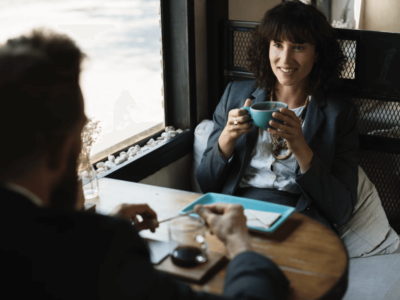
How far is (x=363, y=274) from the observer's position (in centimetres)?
190

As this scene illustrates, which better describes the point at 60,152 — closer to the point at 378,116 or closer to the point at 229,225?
the point at 229,225

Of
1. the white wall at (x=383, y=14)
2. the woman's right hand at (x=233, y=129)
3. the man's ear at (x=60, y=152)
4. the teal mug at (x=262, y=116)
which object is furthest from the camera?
the white wall at (x=383, y=14)

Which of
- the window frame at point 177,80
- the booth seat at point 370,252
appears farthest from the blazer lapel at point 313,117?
the window frame at point 177,80

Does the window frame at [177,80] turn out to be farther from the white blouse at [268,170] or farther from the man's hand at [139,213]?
the man's hand at [139,213]

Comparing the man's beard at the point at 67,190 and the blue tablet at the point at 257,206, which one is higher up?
the man's beard at the point at 67,190

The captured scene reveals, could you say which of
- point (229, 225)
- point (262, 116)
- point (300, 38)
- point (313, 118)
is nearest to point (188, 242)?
point (229, 225)

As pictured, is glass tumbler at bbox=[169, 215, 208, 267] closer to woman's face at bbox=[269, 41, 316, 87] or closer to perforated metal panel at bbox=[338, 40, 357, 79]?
woman's face at bbox=[269, 41, 316, 87]

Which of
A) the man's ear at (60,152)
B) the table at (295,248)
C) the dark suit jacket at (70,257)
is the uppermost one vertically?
the man's ear at (60,152)

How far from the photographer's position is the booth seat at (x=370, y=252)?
5.95 ft

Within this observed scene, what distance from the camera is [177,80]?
2.54 metres

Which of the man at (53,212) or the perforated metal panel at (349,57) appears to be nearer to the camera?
the man at (53,212)

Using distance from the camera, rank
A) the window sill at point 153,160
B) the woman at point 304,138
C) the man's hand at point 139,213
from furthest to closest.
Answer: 1. the window sill at point 153,160
2. the woman at point 304,138
3. the man's hand at point 139,213

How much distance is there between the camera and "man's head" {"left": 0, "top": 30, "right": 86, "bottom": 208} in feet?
2.35

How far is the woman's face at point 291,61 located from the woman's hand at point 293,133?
0.36m
